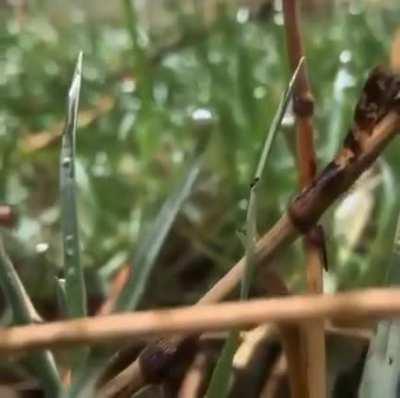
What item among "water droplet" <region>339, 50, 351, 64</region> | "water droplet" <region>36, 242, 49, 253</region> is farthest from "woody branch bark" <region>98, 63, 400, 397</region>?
"water droplet" <region>339, 50, 351, 64</region>

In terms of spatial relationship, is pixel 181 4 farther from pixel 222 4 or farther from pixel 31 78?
pixel 31 78

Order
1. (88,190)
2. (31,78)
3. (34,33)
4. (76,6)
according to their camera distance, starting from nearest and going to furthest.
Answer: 1. (88,190)
2. (31,78)
3. (34,33)
4. (76,6)

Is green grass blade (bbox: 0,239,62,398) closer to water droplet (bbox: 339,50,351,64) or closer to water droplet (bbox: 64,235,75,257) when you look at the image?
water droplet (bbox: 64,235,75,257)

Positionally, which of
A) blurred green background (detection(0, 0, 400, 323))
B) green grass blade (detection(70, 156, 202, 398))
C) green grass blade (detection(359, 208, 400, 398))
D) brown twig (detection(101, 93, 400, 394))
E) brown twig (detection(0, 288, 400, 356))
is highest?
brown twig (detection(0, 288, 400, 356))

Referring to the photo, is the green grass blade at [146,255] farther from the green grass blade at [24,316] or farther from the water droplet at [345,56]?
the water droplet at [345,56]

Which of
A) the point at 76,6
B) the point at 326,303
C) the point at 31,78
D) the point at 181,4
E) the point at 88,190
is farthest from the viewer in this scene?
the point at 76,6

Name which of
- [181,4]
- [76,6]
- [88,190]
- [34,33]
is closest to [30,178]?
[88,190]
